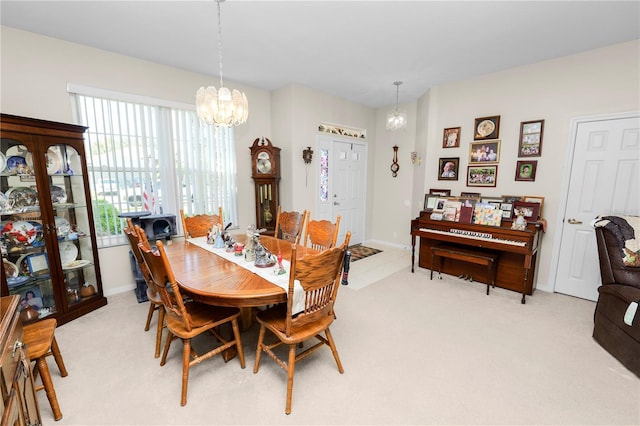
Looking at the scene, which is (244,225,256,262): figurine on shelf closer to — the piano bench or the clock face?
the clock face

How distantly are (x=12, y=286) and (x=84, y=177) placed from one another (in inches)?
42.6

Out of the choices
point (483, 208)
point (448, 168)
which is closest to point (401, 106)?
point (448, 168)

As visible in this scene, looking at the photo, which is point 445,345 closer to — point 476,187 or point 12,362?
point 476,187

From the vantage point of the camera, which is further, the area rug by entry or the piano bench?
the area rug by entry

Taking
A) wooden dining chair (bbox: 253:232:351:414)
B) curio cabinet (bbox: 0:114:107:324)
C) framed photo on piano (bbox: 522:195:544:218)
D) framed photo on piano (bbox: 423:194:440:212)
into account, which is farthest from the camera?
framed photo on piano (bbox: 423:194:440:212)

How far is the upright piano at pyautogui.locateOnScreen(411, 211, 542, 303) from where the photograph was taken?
2.91m

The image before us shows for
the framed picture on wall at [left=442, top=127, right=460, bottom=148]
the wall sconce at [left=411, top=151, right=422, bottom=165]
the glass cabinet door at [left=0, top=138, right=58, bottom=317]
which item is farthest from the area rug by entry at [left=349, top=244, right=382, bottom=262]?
the glass cabinet door at [left=0, top=138, right=58, bottom=317]

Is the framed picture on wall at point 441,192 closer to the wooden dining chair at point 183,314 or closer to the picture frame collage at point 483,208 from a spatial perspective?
the picture frame collage at point 483,208

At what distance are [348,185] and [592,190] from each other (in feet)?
10.4

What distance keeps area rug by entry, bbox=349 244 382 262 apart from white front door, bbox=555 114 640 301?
2478mm

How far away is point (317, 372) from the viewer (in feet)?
6.31

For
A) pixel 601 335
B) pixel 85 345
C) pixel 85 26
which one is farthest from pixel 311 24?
pixel 601 335

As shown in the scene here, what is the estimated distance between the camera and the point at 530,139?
10.6 ft

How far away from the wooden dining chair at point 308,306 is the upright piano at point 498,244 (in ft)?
7.34
